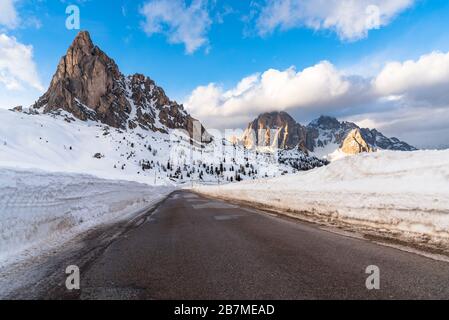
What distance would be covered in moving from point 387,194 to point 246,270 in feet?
20.1

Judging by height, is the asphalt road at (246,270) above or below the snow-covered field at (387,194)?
below

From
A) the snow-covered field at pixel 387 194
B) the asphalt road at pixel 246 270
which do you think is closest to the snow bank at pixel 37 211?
the asphalt road at pixel 246 270

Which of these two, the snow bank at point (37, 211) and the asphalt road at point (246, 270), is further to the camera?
the snow bank at point (37, 211)

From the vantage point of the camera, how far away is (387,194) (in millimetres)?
9602

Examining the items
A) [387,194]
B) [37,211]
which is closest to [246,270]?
[387,194]

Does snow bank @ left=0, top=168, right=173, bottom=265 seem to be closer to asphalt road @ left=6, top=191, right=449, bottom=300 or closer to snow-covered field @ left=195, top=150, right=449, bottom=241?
asphalt road @ left=6, top=191, right=449, bottom=300

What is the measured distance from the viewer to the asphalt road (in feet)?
14.3

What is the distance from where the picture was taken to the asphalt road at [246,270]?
4.35 metres

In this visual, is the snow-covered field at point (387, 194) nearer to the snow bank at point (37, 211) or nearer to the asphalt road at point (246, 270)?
the asphalt road at point (246, 270)

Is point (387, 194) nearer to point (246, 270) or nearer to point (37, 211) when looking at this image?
point (246, 270)

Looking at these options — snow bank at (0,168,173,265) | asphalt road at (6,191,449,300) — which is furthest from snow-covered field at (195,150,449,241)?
snow bank at (0,168,173,265)

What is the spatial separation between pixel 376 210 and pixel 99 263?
7768mm

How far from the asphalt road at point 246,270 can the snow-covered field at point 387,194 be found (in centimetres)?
154
